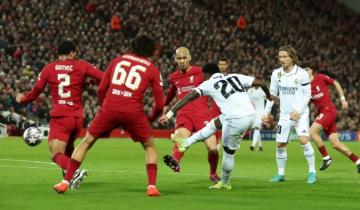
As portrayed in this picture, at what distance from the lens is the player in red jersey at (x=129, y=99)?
12773 mm

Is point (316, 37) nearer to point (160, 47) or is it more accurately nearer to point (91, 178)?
point (160, 47)

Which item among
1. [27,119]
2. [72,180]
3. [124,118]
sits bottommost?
[27,119]

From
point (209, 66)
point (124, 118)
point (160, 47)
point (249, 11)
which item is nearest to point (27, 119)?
point (160, 47)

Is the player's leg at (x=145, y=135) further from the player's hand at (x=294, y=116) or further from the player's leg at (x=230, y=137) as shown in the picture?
the player's hand at (x=294, y=116)

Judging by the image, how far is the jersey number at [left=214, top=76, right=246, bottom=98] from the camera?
14209 mm

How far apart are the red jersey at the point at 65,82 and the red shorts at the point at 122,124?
1.32 metres

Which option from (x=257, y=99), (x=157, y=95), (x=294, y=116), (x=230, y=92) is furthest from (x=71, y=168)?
(x=257, y=99)

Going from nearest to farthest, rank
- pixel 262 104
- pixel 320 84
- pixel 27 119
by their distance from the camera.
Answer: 1. pixel 320 84
2. pixel 262 104
3. pixel 27 119

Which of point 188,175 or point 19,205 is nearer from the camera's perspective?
point 19,205

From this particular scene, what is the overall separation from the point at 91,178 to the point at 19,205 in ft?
16.7

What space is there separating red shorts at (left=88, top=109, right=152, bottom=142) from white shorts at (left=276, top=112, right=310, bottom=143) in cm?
443

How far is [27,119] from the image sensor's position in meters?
36.1

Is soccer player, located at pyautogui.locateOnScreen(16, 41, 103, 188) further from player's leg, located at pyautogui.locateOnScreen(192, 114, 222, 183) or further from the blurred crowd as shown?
the blurred crowd

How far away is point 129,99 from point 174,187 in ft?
8.41
